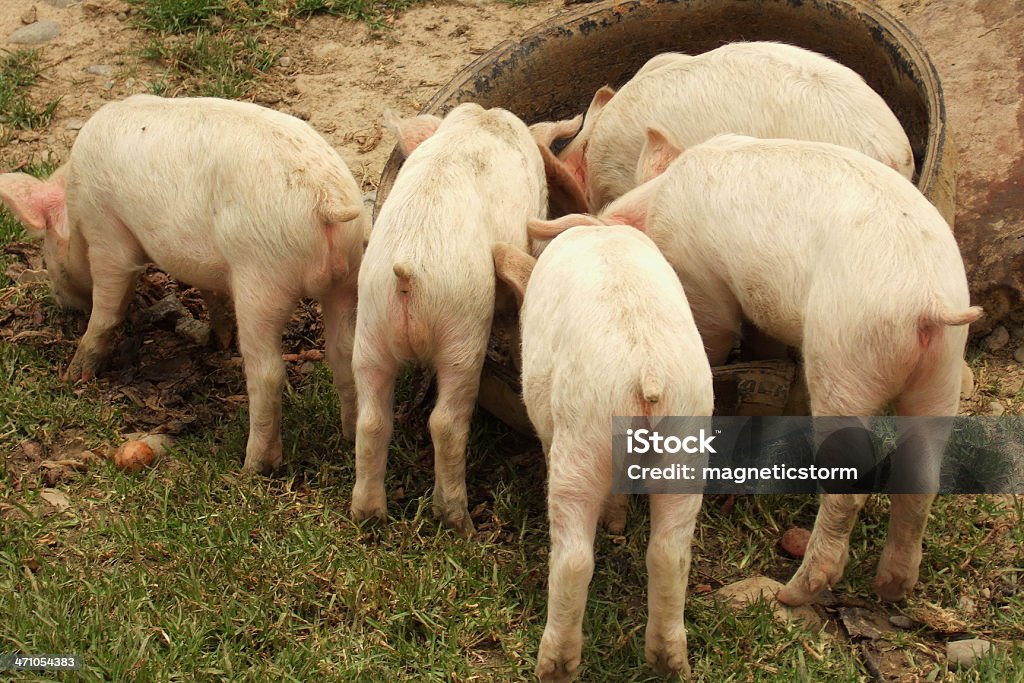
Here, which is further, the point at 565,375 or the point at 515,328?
the point at 515,328

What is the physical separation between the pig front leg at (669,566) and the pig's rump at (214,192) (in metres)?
1.62

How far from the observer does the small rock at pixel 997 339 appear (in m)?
5.38

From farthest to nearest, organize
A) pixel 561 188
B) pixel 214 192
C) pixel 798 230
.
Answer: pixel 561 188
pixel 214 192
pixel 798 230

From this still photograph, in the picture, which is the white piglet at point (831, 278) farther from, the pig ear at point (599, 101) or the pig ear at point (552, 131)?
the pig ear at point (599, 101)

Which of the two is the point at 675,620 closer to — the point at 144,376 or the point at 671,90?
the point at 671,90

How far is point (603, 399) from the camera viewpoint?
3.54 meters

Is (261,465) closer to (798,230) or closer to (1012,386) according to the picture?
(798,230)

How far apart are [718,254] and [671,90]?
1.12 metres

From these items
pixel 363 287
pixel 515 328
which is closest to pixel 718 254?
pixel 515 328

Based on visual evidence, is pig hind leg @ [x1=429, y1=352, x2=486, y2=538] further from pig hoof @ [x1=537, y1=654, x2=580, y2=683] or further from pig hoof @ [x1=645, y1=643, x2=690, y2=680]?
pig hoof @ [x1=645, y1=643, x2=690, y2=680]

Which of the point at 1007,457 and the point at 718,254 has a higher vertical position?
the point at 718,254

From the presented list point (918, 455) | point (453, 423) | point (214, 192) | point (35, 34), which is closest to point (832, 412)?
point (918, 455)

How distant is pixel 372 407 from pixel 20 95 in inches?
152

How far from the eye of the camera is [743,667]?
3.94m
